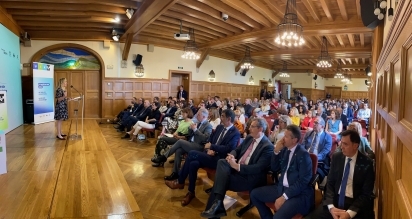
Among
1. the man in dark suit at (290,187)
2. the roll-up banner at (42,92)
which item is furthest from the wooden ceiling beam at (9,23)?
the man in dark suit at (290,187)

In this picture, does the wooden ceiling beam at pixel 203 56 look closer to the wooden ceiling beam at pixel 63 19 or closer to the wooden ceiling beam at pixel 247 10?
the wooden ceiling beam at pixel 247 10

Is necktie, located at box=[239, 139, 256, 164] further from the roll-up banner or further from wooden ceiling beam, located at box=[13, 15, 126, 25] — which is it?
the roll-up banner

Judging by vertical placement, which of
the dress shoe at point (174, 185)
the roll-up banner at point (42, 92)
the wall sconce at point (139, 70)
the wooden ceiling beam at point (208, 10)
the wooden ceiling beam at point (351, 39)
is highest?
the wooden ceiling beam at point (208, 10)

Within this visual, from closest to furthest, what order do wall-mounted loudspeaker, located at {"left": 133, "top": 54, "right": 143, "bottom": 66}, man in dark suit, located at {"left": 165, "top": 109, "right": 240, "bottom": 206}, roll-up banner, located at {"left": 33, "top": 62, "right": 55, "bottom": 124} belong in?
man in dark suit, located at {"left": 165, "top": 109, "right": 240, "bottom": 206} < roll-up banner, located at {"left": 33, "top": 62, "right": 55, "bottom": 124} < wall-mounted loudspeaker, located at {"left": 133, "top": 54, "right": 143, "bottom": 66}

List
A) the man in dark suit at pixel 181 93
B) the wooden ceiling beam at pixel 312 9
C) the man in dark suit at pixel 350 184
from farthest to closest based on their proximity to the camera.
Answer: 1. the man in dark suit at pixel 181 93
2. the wooden ceiling beam at pixel 312 9
3. the man in dark suit at pixel 350 184

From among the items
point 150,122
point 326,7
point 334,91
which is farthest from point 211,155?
point 334,91

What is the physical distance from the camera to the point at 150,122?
23.4ft

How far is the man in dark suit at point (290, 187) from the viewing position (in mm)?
2352

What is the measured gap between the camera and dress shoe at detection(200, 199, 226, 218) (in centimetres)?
275

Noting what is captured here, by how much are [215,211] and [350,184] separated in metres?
1.31

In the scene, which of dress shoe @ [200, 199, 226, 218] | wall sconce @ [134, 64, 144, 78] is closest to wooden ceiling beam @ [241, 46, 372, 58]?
wall sconce @ [134, 64, 144, 78]

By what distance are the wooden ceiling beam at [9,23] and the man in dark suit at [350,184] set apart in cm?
761

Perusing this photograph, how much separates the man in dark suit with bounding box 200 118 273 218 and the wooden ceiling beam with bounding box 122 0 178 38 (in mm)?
3286

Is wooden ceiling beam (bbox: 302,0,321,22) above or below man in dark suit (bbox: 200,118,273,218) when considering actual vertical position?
above
